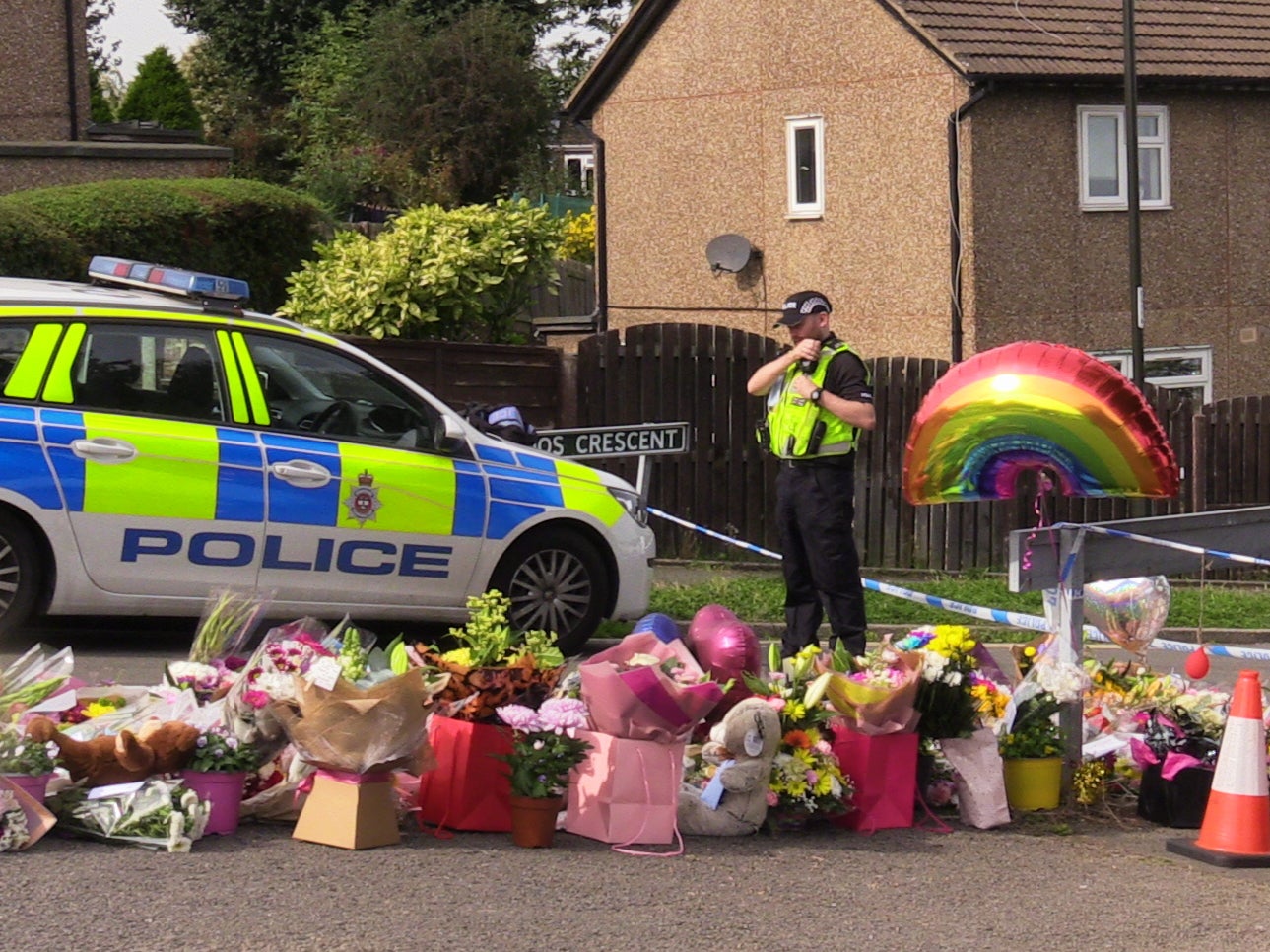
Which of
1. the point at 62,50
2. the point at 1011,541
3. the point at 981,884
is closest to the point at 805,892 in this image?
the point at 981,884

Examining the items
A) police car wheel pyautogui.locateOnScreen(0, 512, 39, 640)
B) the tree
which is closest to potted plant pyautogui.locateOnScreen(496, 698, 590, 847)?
police car wheel pyautogui.locateOnScreen(0, 512, 39, 640)

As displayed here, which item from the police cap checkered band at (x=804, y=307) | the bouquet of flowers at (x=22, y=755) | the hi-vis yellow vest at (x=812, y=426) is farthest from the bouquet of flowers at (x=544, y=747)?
the police cap checkered band at (x=804, y=307)

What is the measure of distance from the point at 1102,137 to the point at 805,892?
18.2m

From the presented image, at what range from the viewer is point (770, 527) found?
16297mm

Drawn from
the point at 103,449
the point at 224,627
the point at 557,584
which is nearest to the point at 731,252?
the point at 557,584

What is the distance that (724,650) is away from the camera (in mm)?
7031

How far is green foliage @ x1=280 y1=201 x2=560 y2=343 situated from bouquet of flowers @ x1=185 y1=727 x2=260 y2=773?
948 centimetres

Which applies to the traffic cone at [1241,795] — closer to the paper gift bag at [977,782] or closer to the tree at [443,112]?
the paper gift bag at [977,782]

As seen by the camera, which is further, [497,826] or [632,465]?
[632,465]

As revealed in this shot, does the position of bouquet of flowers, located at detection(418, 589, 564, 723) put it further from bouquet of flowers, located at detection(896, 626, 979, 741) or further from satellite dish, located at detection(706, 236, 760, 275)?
satellite dish, located at detection(706, 236, 760, 275)

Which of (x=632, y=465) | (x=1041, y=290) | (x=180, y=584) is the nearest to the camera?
(x=180, y=584)

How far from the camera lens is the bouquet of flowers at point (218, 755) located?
5902 millimetres

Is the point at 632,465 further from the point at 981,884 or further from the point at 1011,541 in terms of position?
the point at 981,884

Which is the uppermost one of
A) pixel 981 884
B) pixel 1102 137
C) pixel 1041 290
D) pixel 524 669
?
pixel 1102 137
